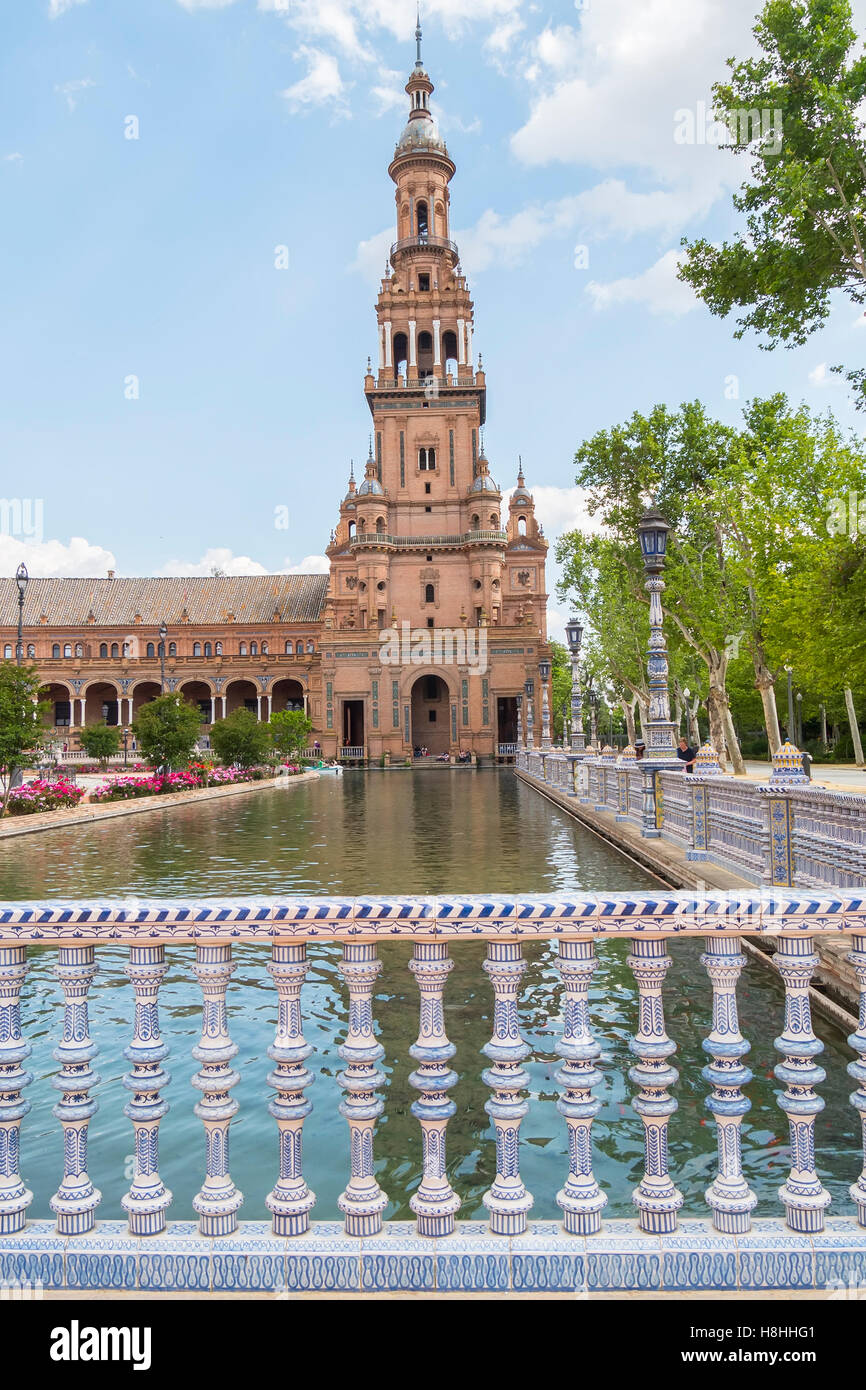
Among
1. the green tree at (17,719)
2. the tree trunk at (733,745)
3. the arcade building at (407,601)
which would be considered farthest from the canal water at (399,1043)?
the arcade building at (407,601)

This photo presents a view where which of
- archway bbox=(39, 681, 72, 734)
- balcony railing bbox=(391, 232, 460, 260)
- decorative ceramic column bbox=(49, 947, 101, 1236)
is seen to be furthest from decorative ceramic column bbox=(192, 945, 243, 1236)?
archway bbox=(39, 681, 72, 734)

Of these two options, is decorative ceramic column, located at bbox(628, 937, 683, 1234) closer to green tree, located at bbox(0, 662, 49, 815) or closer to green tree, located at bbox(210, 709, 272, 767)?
green tree, located at bbox(0, 662, 49, 815)

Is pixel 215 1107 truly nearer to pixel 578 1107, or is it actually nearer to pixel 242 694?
pixel 578 1107

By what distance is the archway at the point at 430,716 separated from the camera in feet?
195

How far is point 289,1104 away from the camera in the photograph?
8.79ft

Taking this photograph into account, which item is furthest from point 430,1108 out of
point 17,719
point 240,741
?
point 240,741

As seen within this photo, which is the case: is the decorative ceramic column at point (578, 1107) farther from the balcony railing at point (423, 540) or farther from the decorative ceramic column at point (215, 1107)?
the balcony railing at point (423, 540)

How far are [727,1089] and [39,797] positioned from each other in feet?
71.8

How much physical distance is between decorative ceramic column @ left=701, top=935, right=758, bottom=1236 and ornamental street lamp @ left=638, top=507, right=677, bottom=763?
38.6 feet

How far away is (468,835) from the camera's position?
16578mm

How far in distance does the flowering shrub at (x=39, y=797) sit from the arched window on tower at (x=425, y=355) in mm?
47315

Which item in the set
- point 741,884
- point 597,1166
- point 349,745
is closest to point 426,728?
point 349,745
